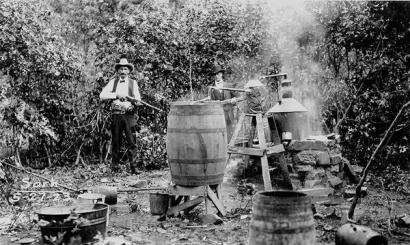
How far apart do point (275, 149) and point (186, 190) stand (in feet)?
6.53

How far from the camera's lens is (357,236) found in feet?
14.2

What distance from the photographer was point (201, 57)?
10.3 meters

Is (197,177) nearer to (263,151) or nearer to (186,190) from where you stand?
(186,190)

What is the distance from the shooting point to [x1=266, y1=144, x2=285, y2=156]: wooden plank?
7086 millimetres

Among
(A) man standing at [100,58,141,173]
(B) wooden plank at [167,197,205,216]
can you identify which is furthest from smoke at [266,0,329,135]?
(B) wooden plank at [167,197,205,216]

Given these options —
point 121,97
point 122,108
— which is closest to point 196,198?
point 121,97

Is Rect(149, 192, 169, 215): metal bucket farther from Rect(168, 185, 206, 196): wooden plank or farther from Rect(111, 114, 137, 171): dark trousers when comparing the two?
Rect(111, 114, 137, 171): dark trousers

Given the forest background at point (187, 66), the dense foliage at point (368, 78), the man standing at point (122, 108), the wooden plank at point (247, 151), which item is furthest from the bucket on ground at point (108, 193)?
the dense foliage at point (368, 78)

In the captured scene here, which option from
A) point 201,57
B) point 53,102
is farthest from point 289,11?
point 53,102

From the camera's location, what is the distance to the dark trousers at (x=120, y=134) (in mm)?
8859

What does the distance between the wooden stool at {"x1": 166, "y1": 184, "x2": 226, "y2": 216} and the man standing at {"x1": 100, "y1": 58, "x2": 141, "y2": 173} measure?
10.4 ft

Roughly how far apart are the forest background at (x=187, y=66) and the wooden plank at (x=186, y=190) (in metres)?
3.70

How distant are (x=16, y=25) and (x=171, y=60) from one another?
3.05 metres

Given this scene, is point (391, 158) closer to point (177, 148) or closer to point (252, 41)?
point (252, 41)
